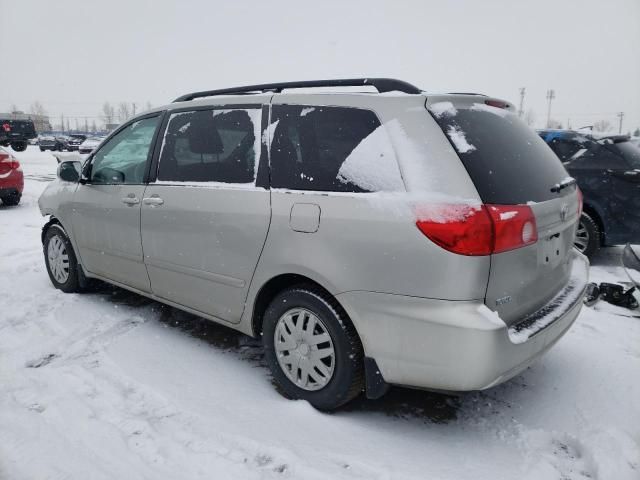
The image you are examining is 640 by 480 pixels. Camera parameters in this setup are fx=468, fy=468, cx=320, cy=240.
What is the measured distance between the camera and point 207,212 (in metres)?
3.00

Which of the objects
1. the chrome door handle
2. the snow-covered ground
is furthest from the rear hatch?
the chrome door handle

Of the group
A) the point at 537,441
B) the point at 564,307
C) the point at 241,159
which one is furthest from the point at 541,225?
the point at 241,159

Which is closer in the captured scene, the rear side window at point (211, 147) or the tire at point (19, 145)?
the rear side window at point (211, 147)

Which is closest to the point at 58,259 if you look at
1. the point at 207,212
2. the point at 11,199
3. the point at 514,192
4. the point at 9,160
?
the point at 207,212

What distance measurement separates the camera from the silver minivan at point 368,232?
2.14 meters

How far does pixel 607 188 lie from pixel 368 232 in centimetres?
475

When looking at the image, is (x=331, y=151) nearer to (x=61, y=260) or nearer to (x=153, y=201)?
(x=153, y=201)

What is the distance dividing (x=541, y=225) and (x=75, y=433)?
2630mm

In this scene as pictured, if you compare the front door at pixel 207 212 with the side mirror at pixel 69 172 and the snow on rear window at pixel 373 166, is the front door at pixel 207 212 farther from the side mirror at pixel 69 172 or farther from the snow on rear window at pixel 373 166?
the side mirror at pixel 69 172

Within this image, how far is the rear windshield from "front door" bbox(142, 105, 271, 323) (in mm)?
1123

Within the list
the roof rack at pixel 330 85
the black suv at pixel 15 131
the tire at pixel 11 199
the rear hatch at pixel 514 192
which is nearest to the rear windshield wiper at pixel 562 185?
the rear hatch at pixel 514 192

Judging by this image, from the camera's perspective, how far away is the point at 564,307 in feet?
8.58

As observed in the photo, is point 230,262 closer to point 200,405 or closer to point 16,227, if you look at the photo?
point 200,405

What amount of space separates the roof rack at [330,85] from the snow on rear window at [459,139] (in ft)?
1.14
